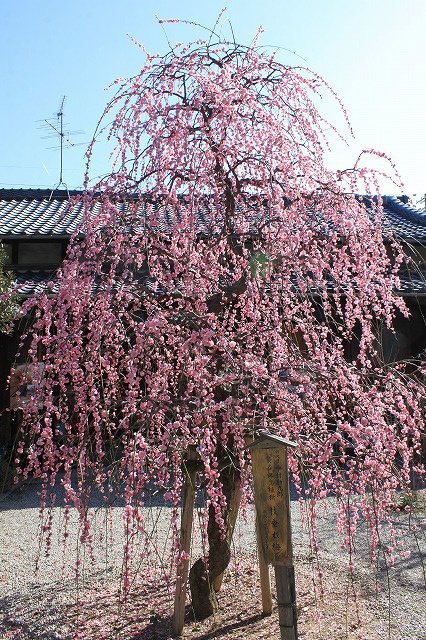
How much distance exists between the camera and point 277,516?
126 inches

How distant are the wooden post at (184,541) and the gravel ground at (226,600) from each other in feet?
0.54

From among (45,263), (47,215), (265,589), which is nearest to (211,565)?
(265,589)

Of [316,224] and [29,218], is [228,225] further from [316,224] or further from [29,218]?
[29,218]

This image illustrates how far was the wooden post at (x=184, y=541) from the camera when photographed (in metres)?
3.74

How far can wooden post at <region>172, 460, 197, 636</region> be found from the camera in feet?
12.3

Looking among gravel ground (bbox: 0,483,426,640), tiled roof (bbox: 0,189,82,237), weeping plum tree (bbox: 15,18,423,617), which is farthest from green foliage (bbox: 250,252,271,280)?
tiled roof (bbox: 0,189,82,237)

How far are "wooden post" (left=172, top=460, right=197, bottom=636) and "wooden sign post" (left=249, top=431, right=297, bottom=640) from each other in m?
0.63

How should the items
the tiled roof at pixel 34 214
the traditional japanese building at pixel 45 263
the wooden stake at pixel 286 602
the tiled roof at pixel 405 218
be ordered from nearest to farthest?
1. the wooden stake at pixel 286 602
2. the traditional japanese building at pixel 45 263
3. the tiled roof at pixel 34 214
4. the tiled roof at pixel 405 218

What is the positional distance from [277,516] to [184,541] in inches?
32.9

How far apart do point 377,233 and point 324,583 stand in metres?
2.79

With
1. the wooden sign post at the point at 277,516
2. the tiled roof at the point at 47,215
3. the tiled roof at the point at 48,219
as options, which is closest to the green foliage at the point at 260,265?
the wooden sign post at the point at 277,516

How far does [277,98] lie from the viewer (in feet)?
13.4

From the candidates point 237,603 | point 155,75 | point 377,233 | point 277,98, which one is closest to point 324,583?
point 237,603

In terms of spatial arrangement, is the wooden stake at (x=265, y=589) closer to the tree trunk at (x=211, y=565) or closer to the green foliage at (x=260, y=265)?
the tree trunk at (x=211, y=565)
